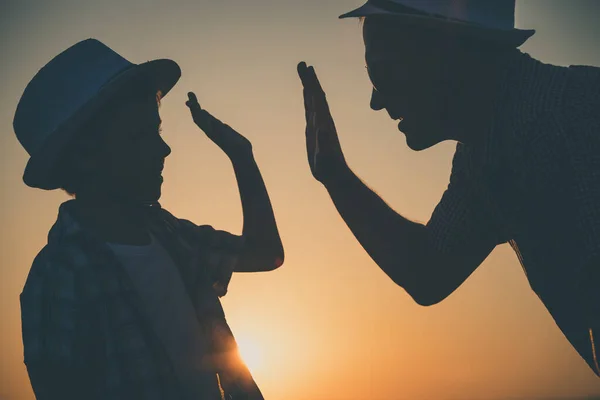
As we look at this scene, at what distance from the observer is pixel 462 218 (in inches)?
124

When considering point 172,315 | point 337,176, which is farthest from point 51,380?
point 337,176

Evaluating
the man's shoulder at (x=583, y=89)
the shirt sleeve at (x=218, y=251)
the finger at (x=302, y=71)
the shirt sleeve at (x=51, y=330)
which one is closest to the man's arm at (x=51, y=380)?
the shirt sleeve at (x=51, y=330)

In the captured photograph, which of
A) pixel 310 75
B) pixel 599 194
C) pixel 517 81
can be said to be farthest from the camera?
pixel 310 75

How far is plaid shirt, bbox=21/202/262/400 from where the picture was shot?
243cm

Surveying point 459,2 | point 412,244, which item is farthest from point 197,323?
point 459,2

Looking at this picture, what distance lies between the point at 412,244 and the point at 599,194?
1.28 m

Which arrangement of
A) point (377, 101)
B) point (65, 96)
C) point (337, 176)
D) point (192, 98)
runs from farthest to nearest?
point (337, 176)
point (192, 98)
point (377, 101)
point (65, 96)

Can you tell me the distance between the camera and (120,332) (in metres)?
2.61

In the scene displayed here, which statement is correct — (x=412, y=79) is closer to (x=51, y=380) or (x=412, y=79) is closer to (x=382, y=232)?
(x=382, y=232)

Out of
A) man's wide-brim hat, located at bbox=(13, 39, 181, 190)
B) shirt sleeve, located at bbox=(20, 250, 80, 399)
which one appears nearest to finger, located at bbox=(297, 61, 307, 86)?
man's wide-brim hat, located at bbox=(13, 39, 181, 190)

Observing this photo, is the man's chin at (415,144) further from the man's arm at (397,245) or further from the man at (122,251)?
Result: the man at (122,251)

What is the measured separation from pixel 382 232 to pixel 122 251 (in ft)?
4.64

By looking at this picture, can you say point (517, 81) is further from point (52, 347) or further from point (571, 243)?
point (52, 347)

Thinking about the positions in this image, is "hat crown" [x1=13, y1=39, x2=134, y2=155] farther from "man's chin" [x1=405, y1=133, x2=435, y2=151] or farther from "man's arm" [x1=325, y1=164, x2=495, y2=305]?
"man's chin" [x1=405, y1=133, x2=435, y2=151]
